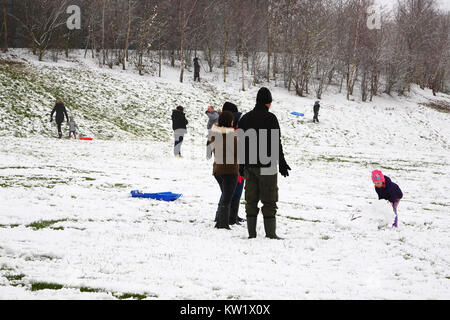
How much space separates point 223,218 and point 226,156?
3.67 ft

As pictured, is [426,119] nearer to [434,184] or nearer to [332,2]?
[332,2]

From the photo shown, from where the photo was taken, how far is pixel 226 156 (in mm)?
5887

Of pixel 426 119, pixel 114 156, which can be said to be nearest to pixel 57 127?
pixel 114 156

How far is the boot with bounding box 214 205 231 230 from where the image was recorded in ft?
20.1

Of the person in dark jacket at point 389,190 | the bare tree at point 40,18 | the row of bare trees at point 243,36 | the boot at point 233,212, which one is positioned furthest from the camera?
the row of bare trees at point 243,36

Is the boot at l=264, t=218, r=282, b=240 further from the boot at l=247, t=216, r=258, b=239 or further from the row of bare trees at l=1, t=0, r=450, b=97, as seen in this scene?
the row of bare trees at l=1, t=0, r=450, b=97

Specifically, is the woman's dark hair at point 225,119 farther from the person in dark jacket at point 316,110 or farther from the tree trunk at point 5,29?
the tree trunk at point 5,29

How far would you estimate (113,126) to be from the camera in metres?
22.9

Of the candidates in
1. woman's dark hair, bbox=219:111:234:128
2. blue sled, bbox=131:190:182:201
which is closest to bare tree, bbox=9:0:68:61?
blue sled, bbox=131:190:182:201

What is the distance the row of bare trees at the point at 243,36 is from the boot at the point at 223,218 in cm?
2956

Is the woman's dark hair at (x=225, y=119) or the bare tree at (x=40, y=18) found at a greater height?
the bare tree at (x=40, y=18)

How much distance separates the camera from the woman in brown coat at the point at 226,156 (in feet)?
19.3

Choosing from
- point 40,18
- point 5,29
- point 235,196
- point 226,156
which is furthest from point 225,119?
point 40,18

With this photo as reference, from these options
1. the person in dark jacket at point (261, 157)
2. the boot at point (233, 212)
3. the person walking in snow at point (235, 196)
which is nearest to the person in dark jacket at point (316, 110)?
the person walking in snow at point (235, 196)
